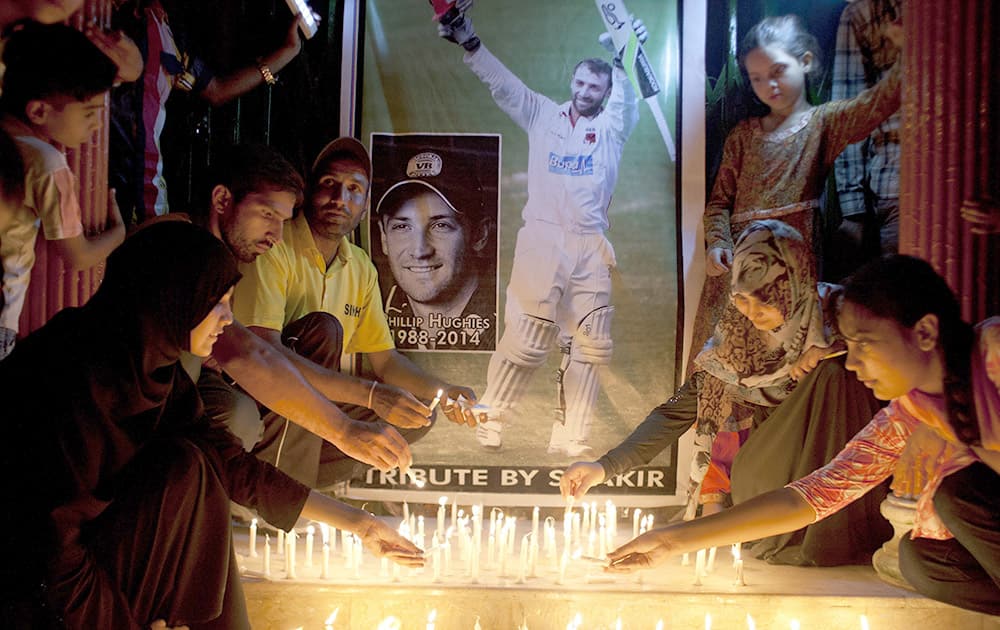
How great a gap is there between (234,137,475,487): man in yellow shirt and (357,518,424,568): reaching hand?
1.34 metres

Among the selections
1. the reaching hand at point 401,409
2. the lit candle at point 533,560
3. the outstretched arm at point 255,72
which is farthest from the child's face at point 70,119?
the lit candle at point 533,560

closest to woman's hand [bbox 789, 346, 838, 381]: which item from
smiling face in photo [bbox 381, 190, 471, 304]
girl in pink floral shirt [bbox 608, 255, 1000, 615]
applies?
girl in pink floral shirt [bbox 608, 255, 1000, 615]

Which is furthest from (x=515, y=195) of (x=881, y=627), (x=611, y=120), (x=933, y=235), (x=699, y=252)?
(x=881, y=627)

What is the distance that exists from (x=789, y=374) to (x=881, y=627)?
1.30 meters

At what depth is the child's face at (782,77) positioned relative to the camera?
4.91 m

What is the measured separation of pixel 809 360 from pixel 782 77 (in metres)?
1.66

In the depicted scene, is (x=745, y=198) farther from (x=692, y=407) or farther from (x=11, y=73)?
(x=11, y=73)

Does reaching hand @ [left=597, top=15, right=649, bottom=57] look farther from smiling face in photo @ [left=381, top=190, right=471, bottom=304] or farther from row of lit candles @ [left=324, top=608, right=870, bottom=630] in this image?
row of lit candles @ [left=324, top=608, right=870, bottom=630]

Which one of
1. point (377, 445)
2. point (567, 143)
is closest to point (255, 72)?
point (567, 143)

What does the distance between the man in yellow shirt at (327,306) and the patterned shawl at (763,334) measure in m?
1.32

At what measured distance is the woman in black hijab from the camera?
2.48 m

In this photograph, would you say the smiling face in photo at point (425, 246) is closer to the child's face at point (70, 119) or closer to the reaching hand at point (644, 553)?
the child's face at point (70, 119)

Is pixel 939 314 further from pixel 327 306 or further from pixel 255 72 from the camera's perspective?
pixel 255 72

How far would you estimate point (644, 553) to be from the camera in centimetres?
326
